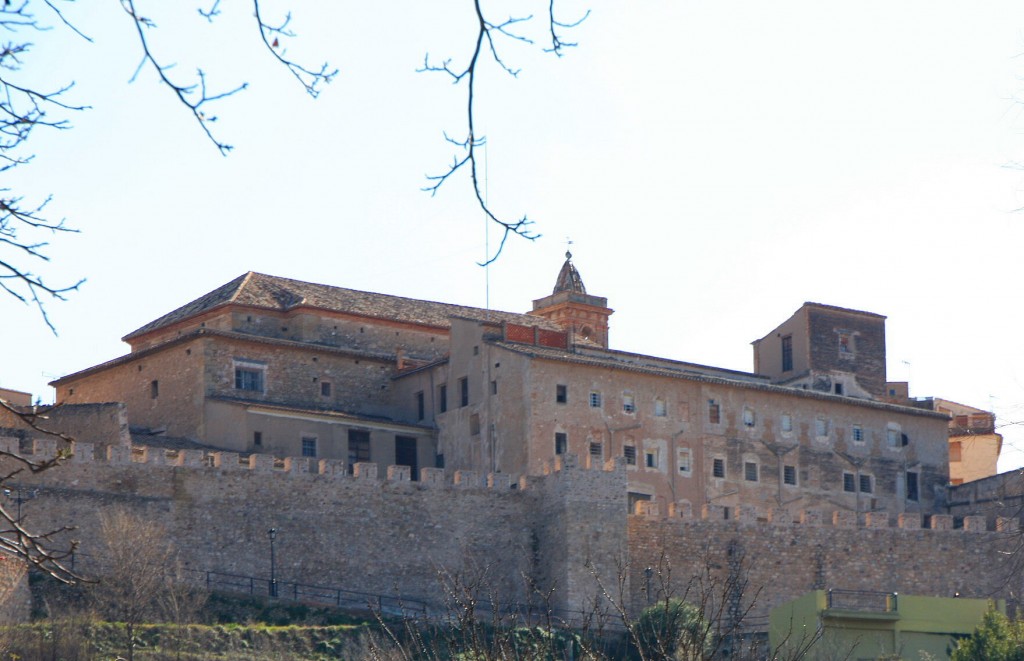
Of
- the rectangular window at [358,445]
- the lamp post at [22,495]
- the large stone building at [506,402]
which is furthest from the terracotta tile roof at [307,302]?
the lamp post at [22,495]

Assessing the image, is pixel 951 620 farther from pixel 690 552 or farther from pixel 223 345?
pixel 223 345

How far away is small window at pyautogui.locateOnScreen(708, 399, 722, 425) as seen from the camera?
5112 cm

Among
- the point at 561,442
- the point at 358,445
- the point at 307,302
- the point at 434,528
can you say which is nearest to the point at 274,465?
the point at 434,528

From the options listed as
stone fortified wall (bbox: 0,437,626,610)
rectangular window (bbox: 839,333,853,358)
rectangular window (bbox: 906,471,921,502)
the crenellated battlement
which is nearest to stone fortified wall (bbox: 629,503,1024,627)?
the crenellated battlement

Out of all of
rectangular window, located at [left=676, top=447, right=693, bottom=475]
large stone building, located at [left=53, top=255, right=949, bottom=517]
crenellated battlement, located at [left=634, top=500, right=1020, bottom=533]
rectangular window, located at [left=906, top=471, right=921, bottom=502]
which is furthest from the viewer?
rectangular window, located at [left=906, top=471, right=921, bottom=502]

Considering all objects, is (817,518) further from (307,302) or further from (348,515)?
(307,302)

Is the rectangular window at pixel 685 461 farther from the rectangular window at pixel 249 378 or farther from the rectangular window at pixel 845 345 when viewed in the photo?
the rectangular window at pixel 249 378

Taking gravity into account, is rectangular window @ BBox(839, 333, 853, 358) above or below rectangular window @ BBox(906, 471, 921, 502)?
above

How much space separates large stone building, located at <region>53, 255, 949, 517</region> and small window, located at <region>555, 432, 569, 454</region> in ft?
0.16

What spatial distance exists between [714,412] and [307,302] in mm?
12087

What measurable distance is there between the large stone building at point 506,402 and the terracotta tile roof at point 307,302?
100mm

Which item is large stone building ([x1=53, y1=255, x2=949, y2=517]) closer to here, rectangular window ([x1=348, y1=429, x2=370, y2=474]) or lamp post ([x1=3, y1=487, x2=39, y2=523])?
rectangular window ([x1=348, y1=429, x2=370, y2=474])

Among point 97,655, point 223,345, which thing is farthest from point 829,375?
point 97,655

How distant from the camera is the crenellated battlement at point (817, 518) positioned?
46688mm
